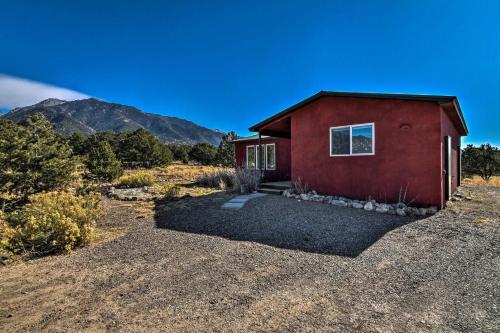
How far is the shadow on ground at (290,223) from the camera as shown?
15.5 ft

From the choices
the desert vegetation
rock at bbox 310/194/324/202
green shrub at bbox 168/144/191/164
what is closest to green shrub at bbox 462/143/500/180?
rock at bbox 310/194/324/202

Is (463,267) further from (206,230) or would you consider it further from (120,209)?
(120,209)

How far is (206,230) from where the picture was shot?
558 cm

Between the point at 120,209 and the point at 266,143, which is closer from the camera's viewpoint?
the point at 120,209

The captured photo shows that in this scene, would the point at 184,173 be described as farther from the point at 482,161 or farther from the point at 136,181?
the point at 482,161

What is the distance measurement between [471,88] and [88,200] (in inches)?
707

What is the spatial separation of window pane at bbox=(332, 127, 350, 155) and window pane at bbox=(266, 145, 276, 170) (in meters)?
6.50

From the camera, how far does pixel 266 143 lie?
51.0 feet

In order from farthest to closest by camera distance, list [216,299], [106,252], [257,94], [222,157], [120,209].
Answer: [222,157] < [257,94] < [120,209] < [106,252] < [216,299]

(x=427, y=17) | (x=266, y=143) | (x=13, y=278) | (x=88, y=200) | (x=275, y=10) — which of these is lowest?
(x=13, y=278)

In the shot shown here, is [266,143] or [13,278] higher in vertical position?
[266,143]

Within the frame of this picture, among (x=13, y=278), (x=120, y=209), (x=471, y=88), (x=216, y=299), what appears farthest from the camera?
(x=471, y=88)

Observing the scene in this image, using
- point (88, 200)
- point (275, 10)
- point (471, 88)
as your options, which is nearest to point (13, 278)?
point (88, 200)

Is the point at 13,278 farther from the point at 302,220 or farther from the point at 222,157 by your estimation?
the point at 222,157
